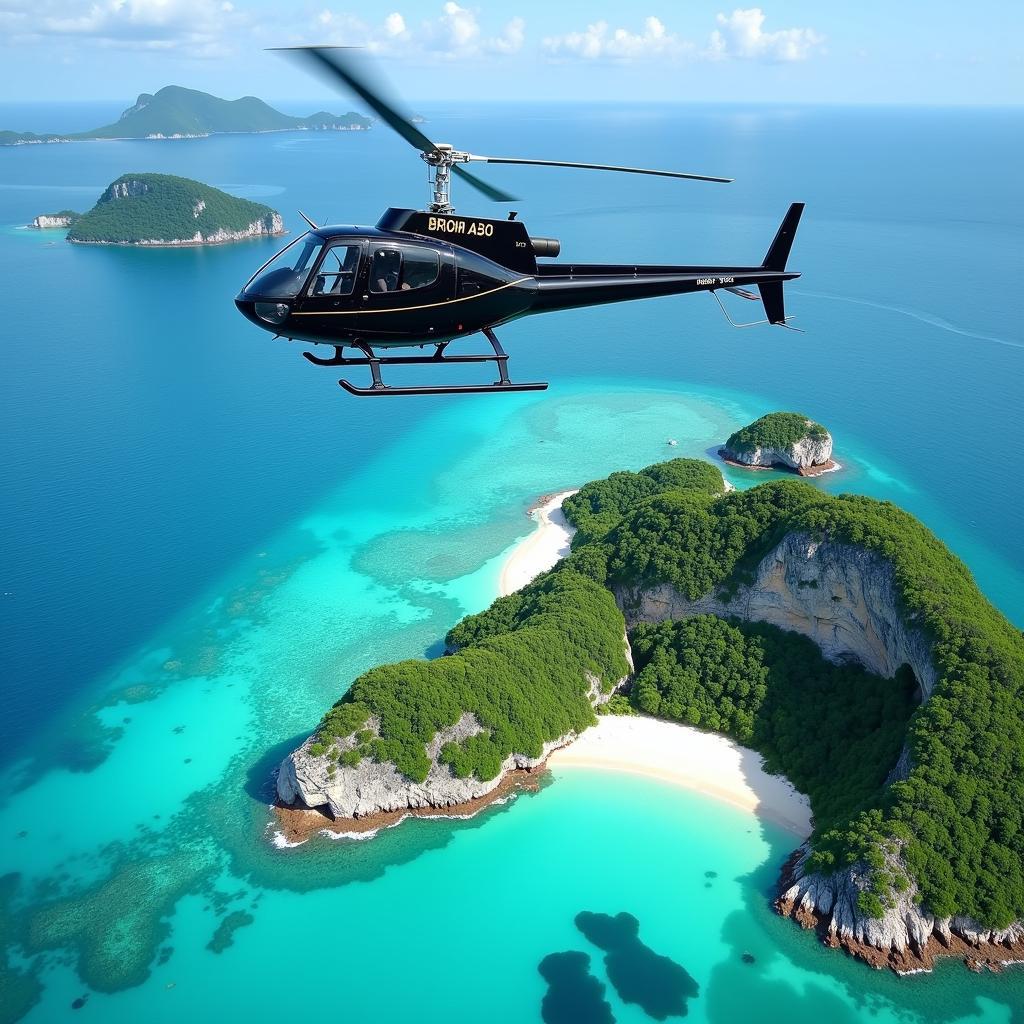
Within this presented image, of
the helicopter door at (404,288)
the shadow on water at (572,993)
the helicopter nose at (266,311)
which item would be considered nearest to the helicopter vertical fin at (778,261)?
the helicopter door at (404,288)

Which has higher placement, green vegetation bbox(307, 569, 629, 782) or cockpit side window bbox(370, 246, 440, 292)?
cockpit side window bbox(370, 246, 440, 292)

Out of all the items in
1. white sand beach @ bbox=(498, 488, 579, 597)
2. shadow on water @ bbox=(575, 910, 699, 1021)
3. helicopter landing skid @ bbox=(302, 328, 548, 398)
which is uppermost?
helicopter landing skid @ bbox=(302, 328, 548, 398)

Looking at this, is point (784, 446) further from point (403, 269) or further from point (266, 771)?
point (403, 269)

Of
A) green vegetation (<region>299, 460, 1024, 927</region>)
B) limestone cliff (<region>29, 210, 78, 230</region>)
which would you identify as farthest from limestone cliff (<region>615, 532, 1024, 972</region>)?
limestone cliff (<region>29, 210, 78, 230</region>)

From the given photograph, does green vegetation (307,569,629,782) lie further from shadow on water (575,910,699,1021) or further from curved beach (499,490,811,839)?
shadow on water (575,910,699,1021)

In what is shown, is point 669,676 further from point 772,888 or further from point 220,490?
point 220,490

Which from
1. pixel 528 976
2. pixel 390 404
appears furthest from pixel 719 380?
pixel 528 976

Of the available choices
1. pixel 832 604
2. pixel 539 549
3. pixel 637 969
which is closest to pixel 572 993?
pixel 637 969
